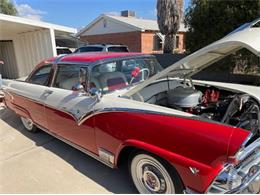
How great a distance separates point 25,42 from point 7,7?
71.6 feet

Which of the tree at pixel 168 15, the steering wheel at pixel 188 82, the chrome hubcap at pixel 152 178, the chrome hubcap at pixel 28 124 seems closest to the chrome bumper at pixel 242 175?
the chrome hubcap at pixel 152 178

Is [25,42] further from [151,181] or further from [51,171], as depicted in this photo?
Result: [151,181]

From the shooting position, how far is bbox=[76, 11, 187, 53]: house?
68.6ft

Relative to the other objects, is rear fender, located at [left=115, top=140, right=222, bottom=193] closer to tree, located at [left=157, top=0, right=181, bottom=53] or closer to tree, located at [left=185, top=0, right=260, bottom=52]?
tree, located at [left=185, top=0, right=260, bottom=52]

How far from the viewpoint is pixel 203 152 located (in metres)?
1.92

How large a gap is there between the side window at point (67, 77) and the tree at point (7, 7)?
1125 inches

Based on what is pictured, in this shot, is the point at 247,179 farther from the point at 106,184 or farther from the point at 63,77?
the point at 63,77

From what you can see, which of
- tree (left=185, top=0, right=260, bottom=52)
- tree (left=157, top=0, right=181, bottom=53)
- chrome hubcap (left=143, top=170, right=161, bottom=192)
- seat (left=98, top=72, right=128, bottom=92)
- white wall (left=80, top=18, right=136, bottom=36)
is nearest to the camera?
chrome hubcap (left=143, top=170, right=161, bottom=192)

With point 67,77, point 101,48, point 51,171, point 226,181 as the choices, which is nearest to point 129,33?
point 101,48

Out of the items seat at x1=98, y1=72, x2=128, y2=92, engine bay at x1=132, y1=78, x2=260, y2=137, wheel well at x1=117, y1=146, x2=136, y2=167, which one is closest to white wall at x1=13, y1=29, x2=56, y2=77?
seat at x1=98, y1=72, x2=128, y2=92

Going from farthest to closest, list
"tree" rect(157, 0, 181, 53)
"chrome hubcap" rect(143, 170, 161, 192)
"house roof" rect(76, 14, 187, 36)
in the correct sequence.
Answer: "house roof" rect(76, 14, 187, 36) < "tree" rect(157, 0, 181, 53) < "chrome hubcap" rect(143, 170, 161, 192)

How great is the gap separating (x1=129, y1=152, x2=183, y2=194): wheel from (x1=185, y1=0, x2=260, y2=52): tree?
23.2 feet

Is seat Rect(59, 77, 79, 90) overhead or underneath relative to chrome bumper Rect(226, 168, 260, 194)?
overhead

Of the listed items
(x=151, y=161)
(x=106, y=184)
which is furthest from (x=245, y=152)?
(x=106, y=184)
